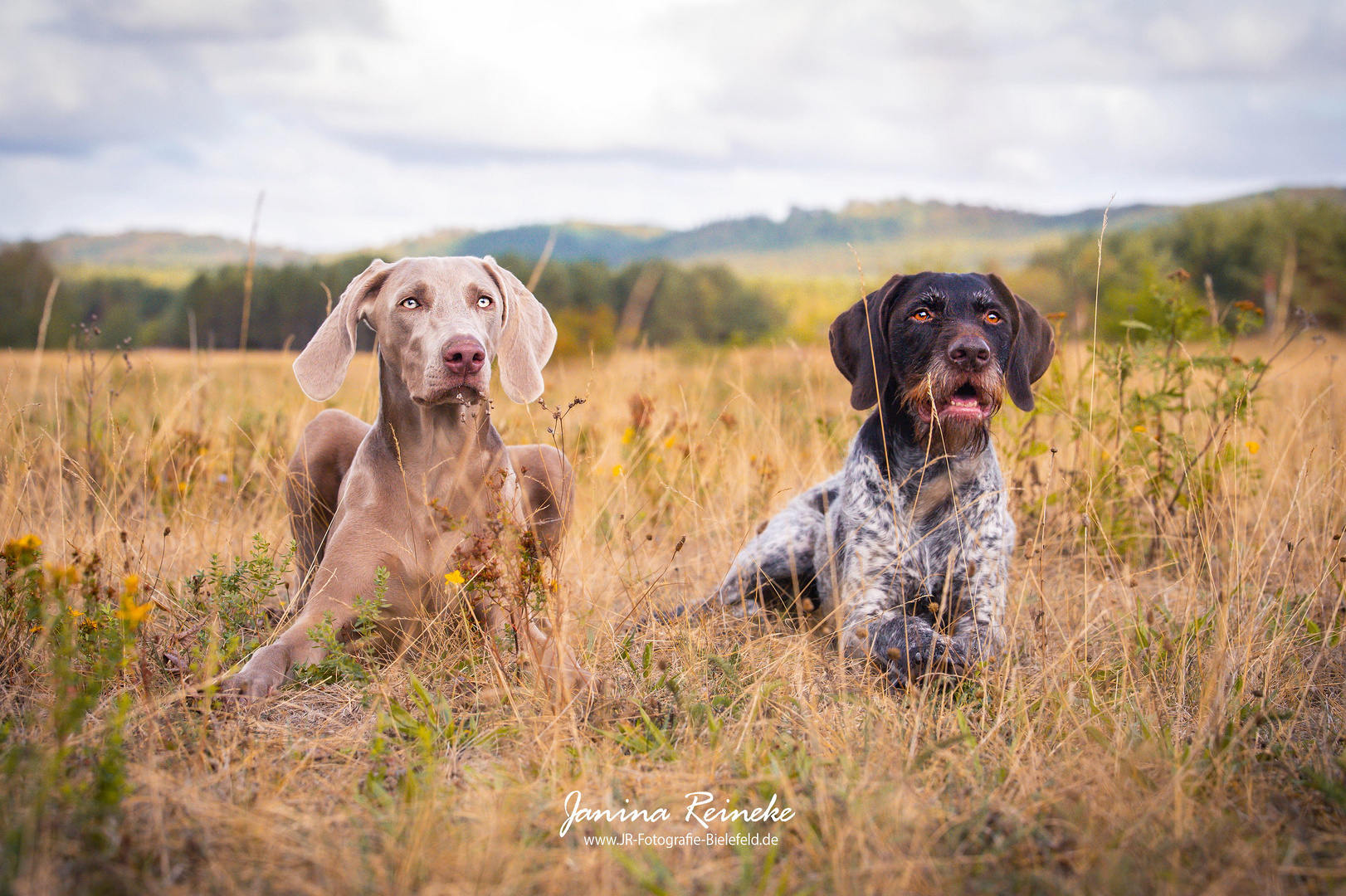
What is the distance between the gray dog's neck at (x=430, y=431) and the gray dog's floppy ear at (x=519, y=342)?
6.2 inches

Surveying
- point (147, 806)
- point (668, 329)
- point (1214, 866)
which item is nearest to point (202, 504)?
point (147, 806)

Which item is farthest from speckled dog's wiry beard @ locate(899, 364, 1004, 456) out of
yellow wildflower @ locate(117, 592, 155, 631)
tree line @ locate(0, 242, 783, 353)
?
tree line @ locate(0, 242, 783, 353)

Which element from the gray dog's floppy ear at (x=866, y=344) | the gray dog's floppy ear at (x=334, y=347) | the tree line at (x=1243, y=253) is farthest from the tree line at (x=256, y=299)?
the gray dog's floppy ear at (x=866, y=344)

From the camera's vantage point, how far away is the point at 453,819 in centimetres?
216

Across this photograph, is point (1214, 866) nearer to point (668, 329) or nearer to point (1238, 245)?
point (668, 329)

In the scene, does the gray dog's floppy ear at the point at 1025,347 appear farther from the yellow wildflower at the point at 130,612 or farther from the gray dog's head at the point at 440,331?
the yellow wildflower at the point at 130,612

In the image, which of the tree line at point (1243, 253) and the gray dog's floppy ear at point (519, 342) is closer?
the gray dog's floppy ear at point (519, 342)

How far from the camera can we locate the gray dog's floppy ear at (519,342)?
3389mm

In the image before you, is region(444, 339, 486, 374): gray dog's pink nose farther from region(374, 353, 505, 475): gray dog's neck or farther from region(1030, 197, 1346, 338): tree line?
region(1030, 197, 1346, 338): tree line

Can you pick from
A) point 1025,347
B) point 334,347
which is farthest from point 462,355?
point 1025,347

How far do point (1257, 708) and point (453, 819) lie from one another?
2.45 meters

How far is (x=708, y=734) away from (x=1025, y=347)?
207 cm

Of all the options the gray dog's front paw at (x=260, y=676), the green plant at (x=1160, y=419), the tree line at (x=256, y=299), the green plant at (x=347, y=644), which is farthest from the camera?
the tree line at (x=256, y=299)

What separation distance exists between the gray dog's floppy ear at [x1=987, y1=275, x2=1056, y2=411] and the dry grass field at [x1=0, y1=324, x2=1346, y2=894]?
732 millimetres
